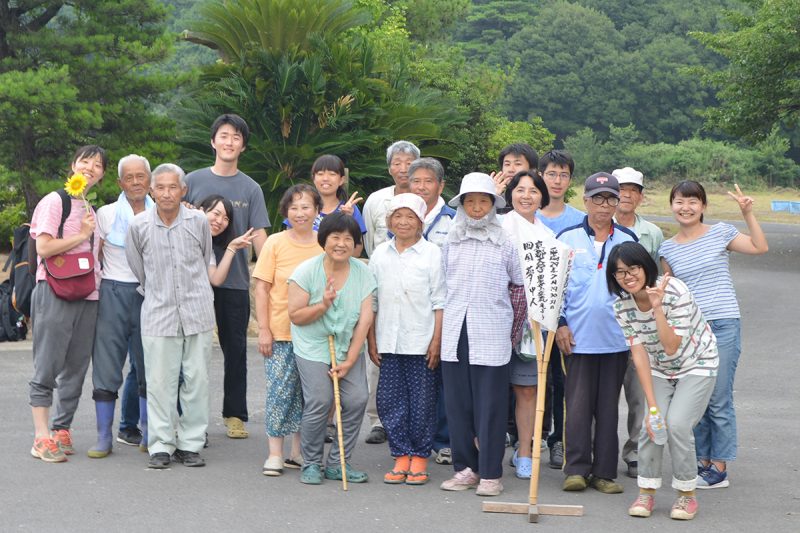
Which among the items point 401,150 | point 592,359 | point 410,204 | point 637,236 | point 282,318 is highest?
point 401,150

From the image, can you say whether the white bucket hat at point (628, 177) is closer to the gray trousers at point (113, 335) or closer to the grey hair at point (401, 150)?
the grey hair at point (401, 150)

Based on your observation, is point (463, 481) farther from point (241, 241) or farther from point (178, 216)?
point (178, 216)

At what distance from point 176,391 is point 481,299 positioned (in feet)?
6.36

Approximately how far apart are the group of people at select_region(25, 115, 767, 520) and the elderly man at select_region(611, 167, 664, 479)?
0.01 m

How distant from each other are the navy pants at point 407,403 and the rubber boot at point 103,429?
1708mm

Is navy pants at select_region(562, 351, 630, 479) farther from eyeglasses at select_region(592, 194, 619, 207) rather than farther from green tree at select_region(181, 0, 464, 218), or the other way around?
green tree at select_region(181, 0, 464, 218)

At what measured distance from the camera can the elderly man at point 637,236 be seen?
6.83 metres

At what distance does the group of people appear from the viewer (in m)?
6.37

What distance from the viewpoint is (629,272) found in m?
5.84

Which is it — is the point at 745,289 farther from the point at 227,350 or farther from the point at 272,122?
the point at 227,350

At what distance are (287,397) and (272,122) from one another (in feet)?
28.2

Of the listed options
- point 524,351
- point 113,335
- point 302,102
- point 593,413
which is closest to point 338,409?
point 524,351

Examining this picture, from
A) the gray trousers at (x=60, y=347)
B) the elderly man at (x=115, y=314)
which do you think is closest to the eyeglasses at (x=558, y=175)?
the elderly man at (x=115, y=314)

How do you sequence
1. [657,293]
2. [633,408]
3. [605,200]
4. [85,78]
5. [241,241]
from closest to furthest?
1. [657,293]
2. [605,200]
3. [633,408]
4. [241,241]
5. [85,78]
